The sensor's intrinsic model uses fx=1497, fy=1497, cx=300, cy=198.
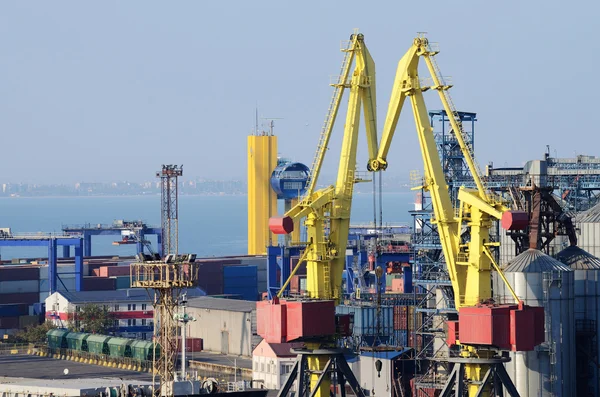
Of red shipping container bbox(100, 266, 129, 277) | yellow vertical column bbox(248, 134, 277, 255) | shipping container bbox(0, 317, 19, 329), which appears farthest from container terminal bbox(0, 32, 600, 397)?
yellow vertical column bbox(248, 134, 277, 255)

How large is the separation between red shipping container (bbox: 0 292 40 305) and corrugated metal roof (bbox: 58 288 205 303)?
775 cm

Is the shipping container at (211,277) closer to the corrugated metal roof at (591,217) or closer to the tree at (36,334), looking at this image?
the tree at (36,334)

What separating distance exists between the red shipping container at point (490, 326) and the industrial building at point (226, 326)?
51.6 m

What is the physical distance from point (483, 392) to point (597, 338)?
10190 mm

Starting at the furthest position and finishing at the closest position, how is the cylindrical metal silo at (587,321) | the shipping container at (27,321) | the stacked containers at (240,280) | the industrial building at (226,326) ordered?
the stacked containers at (240,280) → the shipping container at (27,321) → the industrial building at (226,326) → the cylindrical metal silo at (587,321)

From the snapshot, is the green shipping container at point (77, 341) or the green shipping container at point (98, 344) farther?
the green shipping container at point (77, 341)

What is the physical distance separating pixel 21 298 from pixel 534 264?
3442 inches

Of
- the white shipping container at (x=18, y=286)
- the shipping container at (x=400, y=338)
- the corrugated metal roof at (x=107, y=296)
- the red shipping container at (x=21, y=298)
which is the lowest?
the shipping container at (x=400, y=338)

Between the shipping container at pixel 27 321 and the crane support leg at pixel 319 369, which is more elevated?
the crane support leg at pixel 319 369

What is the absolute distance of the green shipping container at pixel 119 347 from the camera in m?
114

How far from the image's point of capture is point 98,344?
118438 mm

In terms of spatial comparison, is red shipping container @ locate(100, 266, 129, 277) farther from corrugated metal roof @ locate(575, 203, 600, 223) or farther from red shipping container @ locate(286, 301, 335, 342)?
red shipping container @ locate(286, 301, 335, 342)

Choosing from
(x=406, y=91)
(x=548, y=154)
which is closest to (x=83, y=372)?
(x=548, y=154)

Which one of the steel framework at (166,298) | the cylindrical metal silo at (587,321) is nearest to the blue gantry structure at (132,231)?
the cylindrical metal silo at (587,321)
